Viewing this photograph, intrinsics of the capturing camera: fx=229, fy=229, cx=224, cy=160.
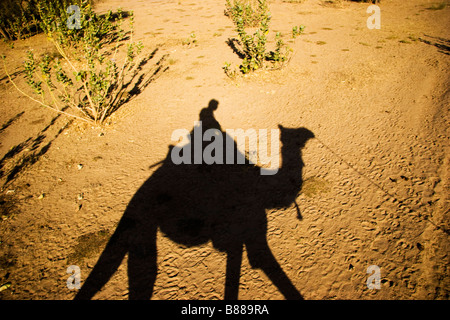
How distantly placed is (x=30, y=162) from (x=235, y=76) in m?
5.64

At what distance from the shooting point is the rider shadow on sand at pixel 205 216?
275 centimetres

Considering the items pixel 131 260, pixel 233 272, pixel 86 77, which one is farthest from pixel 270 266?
pixel 86 77

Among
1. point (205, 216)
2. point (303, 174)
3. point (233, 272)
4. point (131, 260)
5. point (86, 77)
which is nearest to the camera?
point (233, 272)

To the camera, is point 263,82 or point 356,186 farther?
point 263,82

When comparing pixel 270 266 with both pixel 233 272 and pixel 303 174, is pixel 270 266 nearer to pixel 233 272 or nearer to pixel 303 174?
pixel 233 272

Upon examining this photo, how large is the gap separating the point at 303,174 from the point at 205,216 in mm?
1821

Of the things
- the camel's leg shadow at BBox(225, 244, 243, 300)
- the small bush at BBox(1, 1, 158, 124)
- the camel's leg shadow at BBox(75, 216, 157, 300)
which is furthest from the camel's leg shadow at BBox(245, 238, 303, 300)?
the small bush at BBox(1, 1, 158, 124)

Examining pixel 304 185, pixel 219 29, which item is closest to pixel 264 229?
pixel 304 185

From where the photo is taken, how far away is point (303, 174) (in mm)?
3939

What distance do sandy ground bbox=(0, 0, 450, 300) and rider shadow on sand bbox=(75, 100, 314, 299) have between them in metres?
0.10

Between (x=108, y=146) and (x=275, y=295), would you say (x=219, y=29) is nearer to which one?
(x=108, y=146)

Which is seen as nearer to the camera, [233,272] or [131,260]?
[233,272]

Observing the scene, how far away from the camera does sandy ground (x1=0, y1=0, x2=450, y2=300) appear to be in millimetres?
2691

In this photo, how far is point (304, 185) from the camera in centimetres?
374
